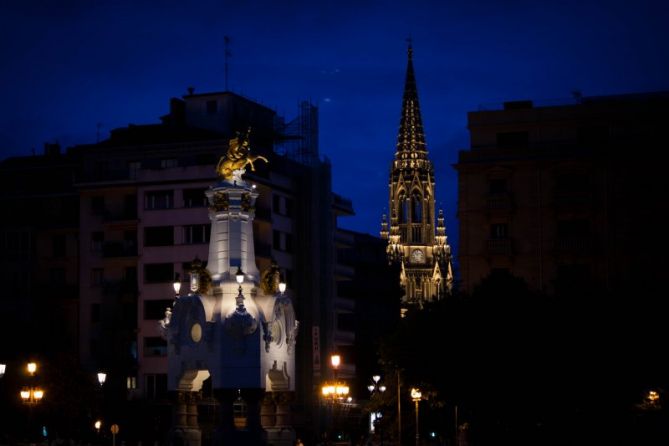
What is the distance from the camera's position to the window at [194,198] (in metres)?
84.9

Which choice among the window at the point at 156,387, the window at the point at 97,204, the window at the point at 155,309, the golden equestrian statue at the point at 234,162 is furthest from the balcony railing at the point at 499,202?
the golden equestrian statue at the point at 234,162

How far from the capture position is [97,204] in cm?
8956

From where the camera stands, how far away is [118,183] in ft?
287

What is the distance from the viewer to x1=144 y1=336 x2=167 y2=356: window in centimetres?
8419

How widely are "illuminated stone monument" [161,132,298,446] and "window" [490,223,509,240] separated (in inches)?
1461

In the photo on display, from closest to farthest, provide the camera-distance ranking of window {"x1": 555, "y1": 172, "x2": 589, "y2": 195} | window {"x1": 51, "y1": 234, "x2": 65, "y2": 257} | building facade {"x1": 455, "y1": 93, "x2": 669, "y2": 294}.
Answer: building facade {"x1": 455, "y1": 93, "x2": 669, "y2": 294}, window {"x1": 555, "y1": 172, "x2": 589, "y2": 195}, window {"x1": 51, "y1": 234, "x2": 65, "y2": 257}

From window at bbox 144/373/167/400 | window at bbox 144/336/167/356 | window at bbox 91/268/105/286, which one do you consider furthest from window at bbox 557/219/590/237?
window at bbox 91/268/105/286

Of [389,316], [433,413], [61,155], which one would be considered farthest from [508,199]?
[389,316]

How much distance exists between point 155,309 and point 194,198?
696 centimetres

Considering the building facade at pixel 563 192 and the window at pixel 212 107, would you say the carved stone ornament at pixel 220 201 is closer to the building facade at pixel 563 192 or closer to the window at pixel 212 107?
the building facade at pixel 563 192

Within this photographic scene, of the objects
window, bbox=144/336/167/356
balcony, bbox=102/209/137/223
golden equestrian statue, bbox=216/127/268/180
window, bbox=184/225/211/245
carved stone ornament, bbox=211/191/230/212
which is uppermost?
balcony, bbox=102/209/137/223

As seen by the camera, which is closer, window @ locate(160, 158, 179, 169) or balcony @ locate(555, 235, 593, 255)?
balcony @ locate(555, 235, 593, 255)

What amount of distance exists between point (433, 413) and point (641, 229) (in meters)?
15.8

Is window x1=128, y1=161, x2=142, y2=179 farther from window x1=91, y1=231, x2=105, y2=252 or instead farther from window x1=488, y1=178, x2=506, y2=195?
window x1=488, y1=178, x2=506, y2=195
